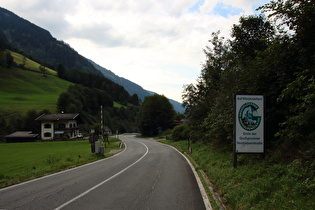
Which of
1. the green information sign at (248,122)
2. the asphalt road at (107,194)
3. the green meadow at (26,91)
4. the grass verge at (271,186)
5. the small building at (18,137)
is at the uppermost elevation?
the green meadow at (26,91)

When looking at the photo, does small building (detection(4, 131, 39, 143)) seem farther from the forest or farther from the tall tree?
the forest

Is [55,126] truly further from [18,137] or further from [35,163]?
[35,163]

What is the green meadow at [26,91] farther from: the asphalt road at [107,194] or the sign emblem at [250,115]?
the sign emblem at [250,115]

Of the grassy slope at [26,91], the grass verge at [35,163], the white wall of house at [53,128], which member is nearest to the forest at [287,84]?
the grass verge at [35,163]

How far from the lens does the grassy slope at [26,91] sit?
3378 inches

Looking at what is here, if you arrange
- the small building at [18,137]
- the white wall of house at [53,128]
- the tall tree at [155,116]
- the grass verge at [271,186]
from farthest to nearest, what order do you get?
the tall tree at [155,116] → the white wall of house at [53,128] → the small building at [18,137] → the grass verge at [271,186]

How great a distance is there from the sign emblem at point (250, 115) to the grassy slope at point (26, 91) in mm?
85141

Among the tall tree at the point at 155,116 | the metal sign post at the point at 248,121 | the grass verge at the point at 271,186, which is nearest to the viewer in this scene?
the grass verge at the point at 271,186

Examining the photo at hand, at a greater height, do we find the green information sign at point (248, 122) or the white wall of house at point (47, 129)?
the green information sign at point (248, 122)

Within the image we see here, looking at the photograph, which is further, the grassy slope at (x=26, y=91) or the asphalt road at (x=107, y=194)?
the grassy slope at (x=26, y=91)

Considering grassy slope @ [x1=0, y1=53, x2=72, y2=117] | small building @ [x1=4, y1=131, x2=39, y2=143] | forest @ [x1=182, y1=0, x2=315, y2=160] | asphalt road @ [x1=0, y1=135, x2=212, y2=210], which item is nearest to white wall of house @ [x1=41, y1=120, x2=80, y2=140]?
small building @ [x1=4, y1=131, x2=39, y2=143]

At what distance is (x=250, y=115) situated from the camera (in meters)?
8.36

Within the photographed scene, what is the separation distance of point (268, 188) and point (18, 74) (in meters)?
156

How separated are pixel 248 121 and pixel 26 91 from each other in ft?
419
